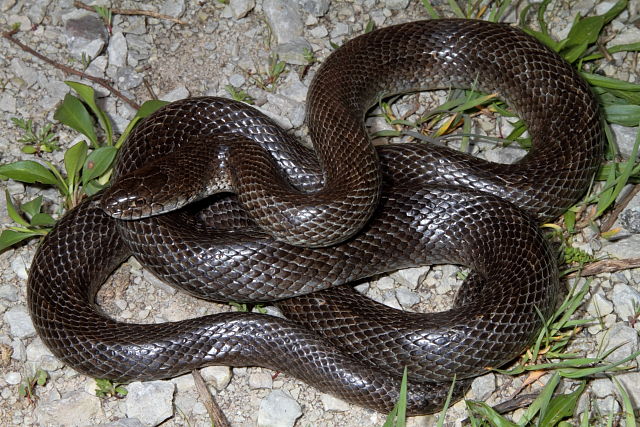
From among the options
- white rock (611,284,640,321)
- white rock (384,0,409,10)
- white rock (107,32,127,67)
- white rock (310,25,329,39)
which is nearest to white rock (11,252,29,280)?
white rock (107,32,127,67)

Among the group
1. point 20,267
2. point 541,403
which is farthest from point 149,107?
point 541,403

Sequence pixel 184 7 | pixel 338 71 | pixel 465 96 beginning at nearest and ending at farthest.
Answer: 1. pixel 338 71
2. pixel 465 96
3. pixel 184 7

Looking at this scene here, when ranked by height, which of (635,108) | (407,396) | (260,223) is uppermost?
(635,108)

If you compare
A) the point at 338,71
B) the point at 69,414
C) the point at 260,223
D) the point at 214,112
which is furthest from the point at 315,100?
the point at 69,414

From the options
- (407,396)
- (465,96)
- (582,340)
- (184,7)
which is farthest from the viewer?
(184,7)

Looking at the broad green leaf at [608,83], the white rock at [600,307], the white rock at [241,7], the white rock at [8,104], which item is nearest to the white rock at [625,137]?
the broad green leaf at [608,83]

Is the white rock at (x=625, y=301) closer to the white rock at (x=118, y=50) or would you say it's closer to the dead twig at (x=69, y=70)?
the dead twig at (x=69, y=70)

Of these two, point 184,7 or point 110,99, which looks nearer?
point 110,99

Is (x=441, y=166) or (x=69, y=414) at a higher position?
(x=441, y=166)

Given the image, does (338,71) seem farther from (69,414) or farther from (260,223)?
(69,414)

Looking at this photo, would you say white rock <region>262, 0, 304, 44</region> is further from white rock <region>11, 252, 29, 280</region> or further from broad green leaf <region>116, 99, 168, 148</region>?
white rock <region>11, 252, 29, 280</region>

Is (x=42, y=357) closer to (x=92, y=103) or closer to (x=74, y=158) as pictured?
(x=74, y=158)
